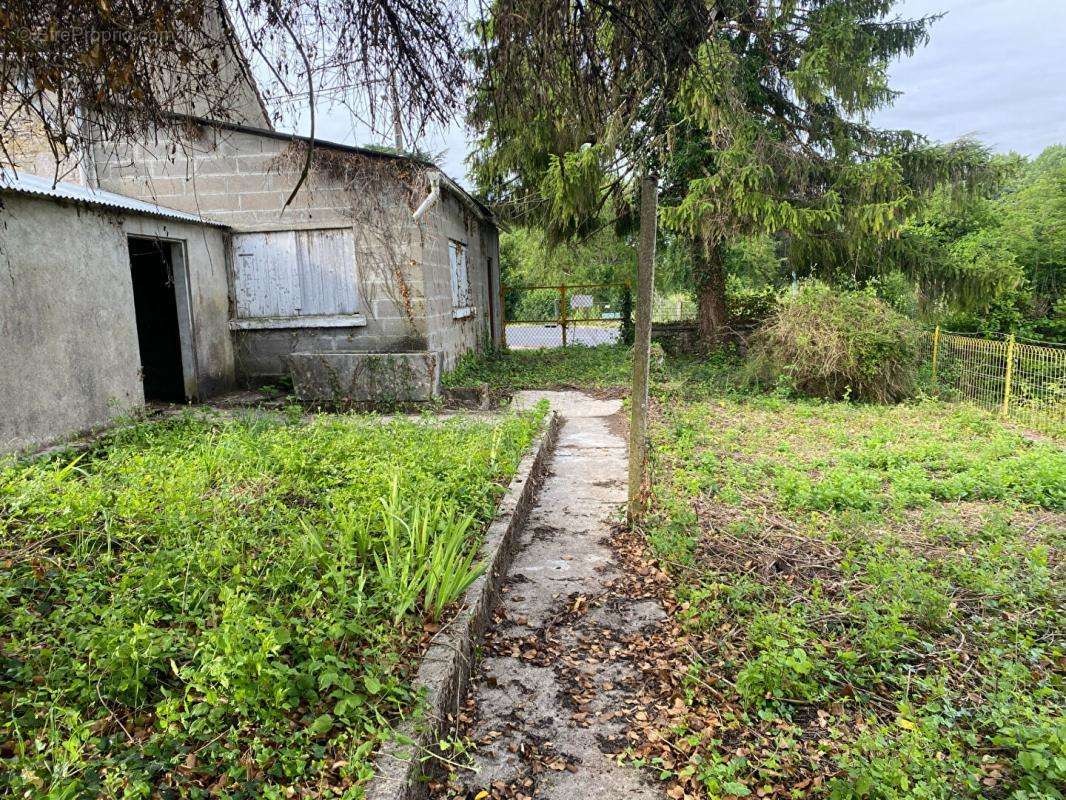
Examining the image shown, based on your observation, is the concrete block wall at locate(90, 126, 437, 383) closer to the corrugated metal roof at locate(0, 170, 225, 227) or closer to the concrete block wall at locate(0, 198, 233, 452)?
the corrugated metal roof at locate(0, 170, 225, 227)

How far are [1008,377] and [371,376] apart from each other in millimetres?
9251

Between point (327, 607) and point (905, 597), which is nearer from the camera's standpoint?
point (327, 607)

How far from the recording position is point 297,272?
10.2 metres

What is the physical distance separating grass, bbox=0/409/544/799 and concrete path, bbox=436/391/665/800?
422mm

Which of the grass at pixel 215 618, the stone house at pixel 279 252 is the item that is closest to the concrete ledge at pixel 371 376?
the stone house at pixel 279 252

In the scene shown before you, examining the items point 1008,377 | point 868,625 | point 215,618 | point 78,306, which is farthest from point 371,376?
point 1008,377

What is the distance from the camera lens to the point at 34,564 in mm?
3422

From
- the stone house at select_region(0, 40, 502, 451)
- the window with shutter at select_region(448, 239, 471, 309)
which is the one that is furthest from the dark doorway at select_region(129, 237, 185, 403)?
the window with shutter at select_region(448, 239, 471, 309)

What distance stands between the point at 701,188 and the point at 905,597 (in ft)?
30.5

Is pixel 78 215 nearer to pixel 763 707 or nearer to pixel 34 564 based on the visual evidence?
pixel 34 564

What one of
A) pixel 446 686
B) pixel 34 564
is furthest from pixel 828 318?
pixel 34 564

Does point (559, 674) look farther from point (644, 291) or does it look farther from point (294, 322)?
point (294, 322)

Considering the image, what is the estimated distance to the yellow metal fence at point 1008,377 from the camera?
30.0 ft

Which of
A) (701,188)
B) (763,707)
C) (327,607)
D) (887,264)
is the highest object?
(701,188)
